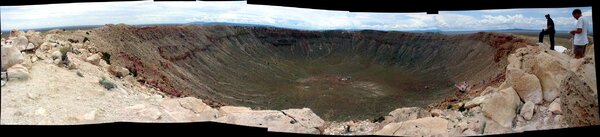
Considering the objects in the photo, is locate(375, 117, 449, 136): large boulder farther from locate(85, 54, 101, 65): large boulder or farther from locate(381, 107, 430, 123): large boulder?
locate(85, 54, 101, 65): large boulder

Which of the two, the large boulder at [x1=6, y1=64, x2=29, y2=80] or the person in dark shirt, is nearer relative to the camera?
the large boulder at [x1=6, y1=64, x2=29, y2=80]

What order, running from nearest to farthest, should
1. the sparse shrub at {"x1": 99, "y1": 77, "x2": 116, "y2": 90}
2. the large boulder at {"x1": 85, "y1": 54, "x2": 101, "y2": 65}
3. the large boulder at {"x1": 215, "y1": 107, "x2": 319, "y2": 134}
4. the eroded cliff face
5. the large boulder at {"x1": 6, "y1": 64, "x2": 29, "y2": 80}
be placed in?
1. the large boulder at {"x1": 6, "y1": 64, "x2": 29, "y2": 80}
2. the sparse shrub at {"x1": 99, "y1": 77, "x2": 116, "y2": 90}
3. the large boulder at {"x1": 85, "y1": 54, "x2": 101, "y2": 65}
4. the large boulder at {"x1": 215, "y1": 107, "x2": 319, "y2": 134}
5. the eroded cliff face

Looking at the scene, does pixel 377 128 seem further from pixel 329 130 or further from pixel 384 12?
pixel 384 12

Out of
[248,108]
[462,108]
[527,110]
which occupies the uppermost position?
[248,108]

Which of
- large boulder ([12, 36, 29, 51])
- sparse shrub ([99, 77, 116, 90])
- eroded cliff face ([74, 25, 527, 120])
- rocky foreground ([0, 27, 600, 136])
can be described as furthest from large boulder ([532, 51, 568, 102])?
large boulder ([12, 36, 29, 51])

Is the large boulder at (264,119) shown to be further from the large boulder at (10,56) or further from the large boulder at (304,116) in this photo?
the large boulder at (10,56)

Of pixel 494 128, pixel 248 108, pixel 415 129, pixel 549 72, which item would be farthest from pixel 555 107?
pixel 248 108

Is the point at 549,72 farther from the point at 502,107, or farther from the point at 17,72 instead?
the point at 17,72

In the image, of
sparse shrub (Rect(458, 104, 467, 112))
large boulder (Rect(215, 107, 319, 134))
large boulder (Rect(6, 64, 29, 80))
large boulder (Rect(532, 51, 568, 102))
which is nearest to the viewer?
large boulder (Rect(6, 64, 29, 80))
